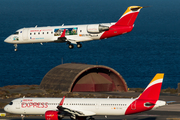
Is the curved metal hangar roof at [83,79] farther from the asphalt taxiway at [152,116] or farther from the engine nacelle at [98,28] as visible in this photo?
the engine nacelle at [98,28]

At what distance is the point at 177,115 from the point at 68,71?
44710 millimetres

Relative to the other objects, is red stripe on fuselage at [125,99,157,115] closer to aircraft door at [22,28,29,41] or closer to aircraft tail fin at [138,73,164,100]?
aircraft tail fin at [138,73,164,100]

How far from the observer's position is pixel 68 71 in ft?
403

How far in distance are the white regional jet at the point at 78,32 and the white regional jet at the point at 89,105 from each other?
10284 mm

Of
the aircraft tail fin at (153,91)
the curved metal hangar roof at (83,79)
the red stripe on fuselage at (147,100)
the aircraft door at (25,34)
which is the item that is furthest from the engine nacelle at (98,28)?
the curved metal hangar roof at (83,79)

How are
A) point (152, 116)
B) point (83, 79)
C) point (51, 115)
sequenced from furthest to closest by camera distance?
point (83, 79), point (152, 116), point (51, 115)

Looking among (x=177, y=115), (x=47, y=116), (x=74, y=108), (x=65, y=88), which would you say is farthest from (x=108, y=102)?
(x=65, y=88)

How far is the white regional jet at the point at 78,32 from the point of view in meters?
75.2

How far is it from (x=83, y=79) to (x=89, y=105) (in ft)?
160

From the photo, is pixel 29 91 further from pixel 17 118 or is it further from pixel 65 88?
pixel 17 118

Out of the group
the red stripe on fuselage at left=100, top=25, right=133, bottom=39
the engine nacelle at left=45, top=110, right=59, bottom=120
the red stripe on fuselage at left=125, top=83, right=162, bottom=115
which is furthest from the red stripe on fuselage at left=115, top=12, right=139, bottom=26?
the engine nacelle at left=45, top=110, right=59, bottom=120

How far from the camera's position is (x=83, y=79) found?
123 metres

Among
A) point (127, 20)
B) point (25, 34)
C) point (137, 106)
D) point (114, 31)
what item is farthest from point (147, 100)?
→ point (25, 34)

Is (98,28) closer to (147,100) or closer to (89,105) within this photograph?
(89,105)
